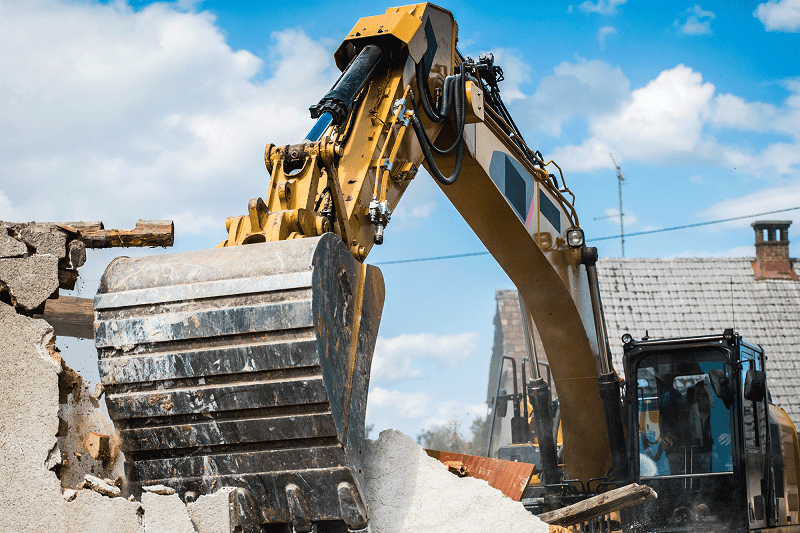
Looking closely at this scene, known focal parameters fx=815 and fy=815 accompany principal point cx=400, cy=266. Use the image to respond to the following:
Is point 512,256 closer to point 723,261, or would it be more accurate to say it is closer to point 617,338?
point 617,338

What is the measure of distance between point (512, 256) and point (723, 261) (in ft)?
52.5

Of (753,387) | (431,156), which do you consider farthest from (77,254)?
(753,387)

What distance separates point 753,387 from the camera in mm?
5527

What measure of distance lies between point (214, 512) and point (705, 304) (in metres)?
18.0

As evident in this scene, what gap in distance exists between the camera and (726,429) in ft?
19.1

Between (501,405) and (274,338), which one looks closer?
(274,338)

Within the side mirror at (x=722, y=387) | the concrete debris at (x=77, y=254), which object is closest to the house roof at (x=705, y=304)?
the side mirror at (x=722, y=387)

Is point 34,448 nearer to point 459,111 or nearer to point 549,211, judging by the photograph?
point 459,111

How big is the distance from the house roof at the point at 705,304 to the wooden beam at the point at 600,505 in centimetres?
1321

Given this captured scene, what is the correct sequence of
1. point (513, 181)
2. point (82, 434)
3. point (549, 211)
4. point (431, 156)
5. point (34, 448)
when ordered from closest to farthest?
point (34, 448) → point (82, 434) → point (431, 156) → point (513, 181) → point (549, 211)

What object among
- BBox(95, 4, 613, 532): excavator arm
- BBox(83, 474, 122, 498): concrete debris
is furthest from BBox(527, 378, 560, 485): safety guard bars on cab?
BBox(83, 474, 122, 498): concrete debris

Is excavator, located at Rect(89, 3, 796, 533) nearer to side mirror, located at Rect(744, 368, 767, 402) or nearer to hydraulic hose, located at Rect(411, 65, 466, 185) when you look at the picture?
hydraulic hose, located at Rect(411, 65, 466, 185)

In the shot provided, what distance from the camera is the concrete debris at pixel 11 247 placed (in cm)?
379

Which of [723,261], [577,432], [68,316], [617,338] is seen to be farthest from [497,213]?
[723,261]
